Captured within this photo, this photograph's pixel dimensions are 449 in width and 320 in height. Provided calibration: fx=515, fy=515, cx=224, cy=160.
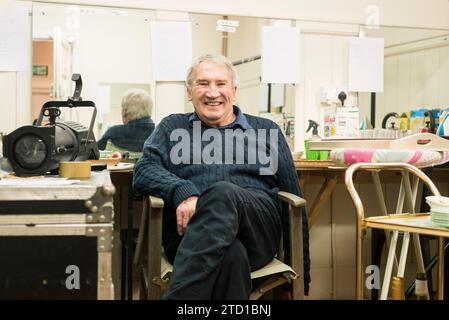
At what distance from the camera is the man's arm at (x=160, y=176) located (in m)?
1.63

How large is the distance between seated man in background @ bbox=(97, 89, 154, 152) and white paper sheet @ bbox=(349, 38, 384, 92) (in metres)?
1.07

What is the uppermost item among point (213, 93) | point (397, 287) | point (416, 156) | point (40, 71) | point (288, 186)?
point (40, 71)

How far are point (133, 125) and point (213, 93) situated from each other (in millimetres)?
658

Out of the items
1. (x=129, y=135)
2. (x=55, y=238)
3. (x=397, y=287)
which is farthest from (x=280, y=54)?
(x=55, y=238)

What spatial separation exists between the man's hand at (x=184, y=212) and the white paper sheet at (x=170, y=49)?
3.35ft

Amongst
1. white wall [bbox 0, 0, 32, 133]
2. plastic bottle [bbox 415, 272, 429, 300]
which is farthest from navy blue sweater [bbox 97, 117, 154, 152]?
plastic bottle [bbox 415, 272, 429, 300]

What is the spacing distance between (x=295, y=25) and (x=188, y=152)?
1.13 meters

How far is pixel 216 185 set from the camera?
1511 mm

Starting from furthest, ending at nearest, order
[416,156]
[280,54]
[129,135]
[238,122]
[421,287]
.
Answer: [280,54], [129,135], [238,122], [416,156], [421,287]

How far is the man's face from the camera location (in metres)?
1.90

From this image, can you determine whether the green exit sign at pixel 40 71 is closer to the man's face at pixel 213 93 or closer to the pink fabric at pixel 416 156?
the man's face at pixel 213 93

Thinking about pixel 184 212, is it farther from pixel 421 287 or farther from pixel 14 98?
pixel 14 98

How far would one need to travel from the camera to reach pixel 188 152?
1827 millimetres
